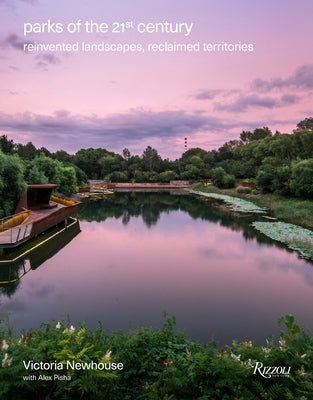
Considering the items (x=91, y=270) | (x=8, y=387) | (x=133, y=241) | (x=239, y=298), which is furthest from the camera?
(x=133, y=241)

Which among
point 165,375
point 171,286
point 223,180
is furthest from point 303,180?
point 165,375

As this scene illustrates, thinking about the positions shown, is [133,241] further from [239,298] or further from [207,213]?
Result: [207,213]

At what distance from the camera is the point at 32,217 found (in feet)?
51.0

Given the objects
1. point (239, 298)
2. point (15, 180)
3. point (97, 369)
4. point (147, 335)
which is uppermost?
point (15, 180)

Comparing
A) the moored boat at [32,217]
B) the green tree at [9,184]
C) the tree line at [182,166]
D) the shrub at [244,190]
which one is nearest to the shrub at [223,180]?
the tree line at [182,166]

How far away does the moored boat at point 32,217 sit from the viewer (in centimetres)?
1184

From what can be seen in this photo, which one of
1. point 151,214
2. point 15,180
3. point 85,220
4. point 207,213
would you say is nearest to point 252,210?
point 207,213

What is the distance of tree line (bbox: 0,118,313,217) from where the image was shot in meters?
22.5

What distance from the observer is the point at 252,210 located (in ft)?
85.4

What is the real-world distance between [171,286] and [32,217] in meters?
9.46

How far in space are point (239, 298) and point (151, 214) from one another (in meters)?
17.3

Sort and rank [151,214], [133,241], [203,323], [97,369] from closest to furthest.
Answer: [97,369]
[203,323]
[133,241]
[151,214]

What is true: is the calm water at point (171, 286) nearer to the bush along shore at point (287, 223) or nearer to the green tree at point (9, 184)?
the bush along shore at point (287, 223)

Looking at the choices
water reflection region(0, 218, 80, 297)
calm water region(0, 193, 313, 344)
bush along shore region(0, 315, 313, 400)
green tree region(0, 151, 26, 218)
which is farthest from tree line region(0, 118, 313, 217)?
bush along shore region(0, 315, 313, 400)
